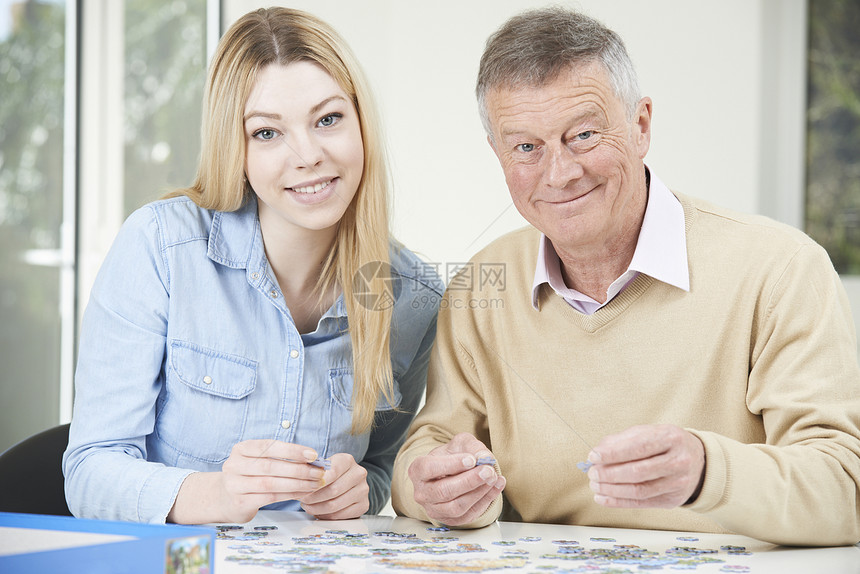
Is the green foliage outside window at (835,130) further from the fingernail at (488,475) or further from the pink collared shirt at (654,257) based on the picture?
the fingernail at (488,475)

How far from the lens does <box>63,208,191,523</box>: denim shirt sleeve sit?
4.15ft

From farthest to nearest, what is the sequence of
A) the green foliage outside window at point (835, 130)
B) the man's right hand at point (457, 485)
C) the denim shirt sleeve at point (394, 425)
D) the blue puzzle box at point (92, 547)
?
the green foliage outside window at point (835, 130), the denim shirt sleeve at point (394, 425), the man's right hand at point (457, 485), the blue puzzle box at point (92, 547)

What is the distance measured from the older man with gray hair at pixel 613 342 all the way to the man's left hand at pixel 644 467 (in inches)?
1.6

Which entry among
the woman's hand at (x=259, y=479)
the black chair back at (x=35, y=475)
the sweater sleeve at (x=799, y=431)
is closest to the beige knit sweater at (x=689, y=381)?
the sweater sleeve at (x=799, y=431)

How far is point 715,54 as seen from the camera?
107 inches

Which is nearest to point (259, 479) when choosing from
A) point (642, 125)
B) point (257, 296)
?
point (257, 296)

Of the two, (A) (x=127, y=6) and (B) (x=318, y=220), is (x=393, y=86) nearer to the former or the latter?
(A) (x=127, y=6)

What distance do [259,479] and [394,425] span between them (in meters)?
0.52

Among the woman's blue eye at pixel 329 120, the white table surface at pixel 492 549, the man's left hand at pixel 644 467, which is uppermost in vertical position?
the woman's blue eye at pixel 329 120

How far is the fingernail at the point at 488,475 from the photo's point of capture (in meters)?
1.18

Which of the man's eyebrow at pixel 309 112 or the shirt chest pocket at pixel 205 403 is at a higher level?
the man's eyebrow at pixel 309 112

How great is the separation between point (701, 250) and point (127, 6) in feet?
7.94

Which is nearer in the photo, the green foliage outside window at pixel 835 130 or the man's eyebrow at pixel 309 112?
the man's eyebrow at pixel 309 112

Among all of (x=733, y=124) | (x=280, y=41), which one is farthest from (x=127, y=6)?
(x=733, y=124)
